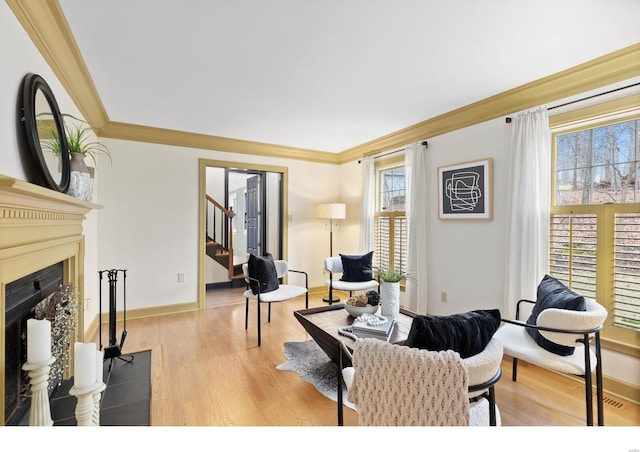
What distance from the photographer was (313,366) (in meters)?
2.60

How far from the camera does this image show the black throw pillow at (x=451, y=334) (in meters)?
1.28

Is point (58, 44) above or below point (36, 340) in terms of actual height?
above

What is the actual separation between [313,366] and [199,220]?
2.58 metres

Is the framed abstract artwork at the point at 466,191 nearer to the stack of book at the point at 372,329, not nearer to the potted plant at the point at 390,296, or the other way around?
the potted plant at the point at 390,296

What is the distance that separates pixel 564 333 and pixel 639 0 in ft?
6.04

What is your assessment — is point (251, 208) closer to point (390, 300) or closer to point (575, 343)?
point (390, 300)

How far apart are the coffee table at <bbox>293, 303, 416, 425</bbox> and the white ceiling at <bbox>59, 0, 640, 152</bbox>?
1.93 metres

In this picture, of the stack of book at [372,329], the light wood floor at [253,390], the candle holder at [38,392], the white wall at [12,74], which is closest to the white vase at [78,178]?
the white wall at [12,74]

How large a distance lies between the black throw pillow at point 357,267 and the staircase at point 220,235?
2404 mm

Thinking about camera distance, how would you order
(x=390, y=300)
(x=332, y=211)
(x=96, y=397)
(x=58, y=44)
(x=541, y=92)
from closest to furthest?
(x=96, y=397), (x=58, y=44), (x=390, y=300), (x=541, y=92), (x=332, y=211)

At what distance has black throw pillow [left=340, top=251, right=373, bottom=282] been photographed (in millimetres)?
4031

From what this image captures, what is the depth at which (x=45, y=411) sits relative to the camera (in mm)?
1259

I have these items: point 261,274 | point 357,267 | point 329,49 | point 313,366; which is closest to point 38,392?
point 313,366
